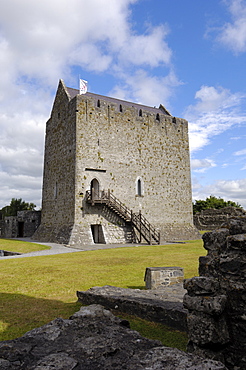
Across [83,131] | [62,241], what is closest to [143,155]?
[83,131]

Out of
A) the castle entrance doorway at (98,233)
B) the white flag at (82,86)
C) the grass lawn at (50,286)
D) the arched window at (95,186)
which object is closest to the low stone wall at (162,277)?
the grass lawn at (50,286)

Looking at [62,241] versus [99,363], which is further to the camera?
[62,241]

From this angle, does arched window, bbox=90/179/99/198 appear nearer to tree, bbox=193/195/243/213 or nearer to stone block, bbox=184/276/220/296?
stone block, bbox=184/276/220/296

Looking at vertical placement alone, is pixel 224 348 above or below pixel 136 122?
below

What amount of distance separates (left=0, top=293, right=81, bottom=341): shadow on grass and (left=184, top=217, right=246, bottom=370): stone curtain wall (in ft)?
8.30

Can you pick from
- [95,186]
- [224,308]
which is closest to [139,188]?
[95,186]

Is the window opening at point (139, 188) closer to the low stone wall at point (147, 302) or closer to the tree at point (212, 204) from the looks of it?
the low stone wall at point (147, 302)

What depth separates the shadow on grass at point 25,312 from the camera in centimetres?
424

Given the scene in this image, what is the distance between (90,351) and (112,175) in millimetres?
19765

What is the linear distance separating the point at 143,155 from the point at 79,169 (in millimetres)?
6150

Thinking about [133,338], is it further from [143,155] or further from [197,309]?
[143,155]

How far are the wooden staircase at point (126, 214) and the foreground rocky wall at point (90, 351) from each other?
17251 millimetres

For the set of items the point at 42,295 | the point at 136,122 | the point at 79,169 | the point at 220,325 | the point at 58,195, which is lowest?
the point at 42,295

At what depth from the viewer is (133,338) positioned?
283cm
